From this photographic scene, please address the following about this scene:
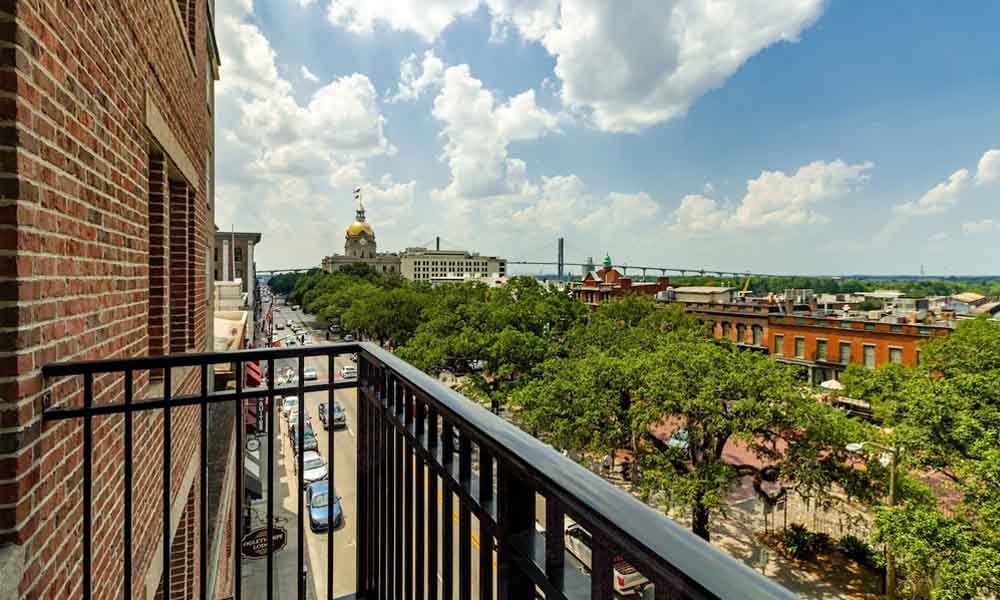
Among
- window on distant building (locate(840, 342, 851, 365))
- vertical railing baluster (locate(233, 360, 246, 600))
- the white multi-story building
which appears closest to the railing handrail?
vertical railing baluster (locate(233, 360, 246, 600))

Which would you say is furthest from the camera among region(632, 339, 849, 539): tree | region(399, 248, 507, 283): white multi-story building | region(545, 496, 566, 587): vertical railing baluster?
region(399, 248, 507, 283): white multi-story building

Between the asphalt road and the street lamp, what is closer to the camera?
the street lamp

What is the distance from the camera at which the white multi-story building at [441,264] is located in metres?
140

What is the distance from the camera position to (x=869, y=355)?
27688 millimetres

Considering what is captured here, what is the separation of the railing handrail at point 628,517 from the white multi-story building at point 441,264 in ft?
451

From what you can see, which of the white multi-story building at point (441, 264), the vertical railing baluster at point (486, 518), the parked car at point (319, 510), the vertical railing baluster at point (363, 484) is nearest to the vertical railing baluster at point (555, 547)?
the vertical railing baluster at point (486, 518)

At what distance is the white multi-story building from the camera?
140 m

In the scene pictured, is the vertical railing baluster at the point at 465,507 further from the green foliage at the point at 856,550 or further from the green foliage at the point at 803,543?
the green foliage at the point at 856,550

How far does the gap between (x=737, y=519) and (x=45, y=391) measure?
1751 cm

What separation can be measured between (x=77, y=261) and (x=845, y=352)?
3385cm

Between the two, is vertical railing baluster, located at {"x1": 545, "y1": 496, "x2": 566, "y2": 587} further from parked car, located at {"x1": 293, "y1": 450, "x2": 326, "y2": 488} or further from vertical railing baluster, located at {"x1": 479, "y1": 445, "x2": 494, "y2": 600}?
parked car, located at {"x1": 293, "y1": 450, "x2": 326, "y2": 488}

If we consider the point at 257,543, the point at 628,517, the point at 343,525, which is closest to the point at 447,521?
the point at 628,517

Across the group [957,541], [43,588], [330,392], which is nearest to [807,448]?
[957,541]

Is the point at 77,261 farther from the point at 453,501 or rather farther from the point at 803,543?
the point at 803,543
